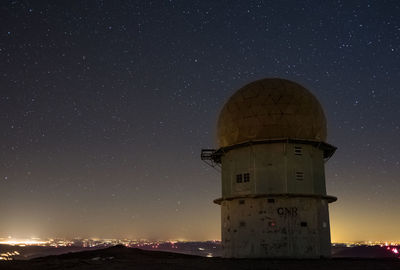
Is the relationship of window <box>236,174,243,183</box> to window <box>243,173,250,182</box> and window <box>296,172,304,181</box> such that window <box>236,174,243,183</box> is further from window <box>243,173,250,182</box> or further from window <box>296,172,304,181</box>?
window <box>296,172,304,181</box>

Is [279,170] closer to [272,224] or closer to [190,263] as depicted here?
[272,224]

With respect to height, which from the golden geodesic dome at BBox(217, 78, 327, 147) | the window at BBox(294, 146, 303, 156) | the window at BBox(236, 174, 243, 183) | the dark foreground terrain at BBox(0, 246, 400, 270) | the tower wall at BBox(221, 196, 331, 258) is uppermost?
the golden geodesic dome at BBox(217, 78, 327, 147)

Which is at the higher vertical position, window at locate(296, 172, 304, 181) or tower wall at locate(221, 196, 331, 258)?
window at locate(296, 172, 304, 181)

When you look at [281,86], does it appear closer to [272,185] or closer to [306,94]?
[306,94]

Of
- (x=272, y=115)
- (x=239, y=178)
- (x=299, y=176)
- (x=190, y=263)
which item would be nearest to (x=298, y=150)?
(x=299, y=176)

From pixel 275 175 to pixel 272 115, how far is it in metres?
3.96

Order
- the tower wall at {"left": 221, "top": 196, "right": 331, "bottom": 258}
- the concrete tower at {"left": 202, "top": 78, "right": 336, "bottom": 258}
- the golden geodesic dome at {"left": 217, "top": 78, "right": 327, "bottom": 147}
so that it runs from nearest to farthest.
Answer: the tower wall at {"left": 221, "top": 196, "right": 331, "bottom": 258} → the concrete tower at {"left": 202, "top": 78, "right": 336, "bottom": 258} → the golden geodesic dome at {"left": 217, "top": 78, "right": 327, "bottom": 147}

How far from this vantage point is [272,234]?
22.2 metres

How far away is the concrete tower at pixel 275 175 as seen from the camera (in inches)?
880

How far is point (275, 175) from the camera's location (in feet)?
75.7

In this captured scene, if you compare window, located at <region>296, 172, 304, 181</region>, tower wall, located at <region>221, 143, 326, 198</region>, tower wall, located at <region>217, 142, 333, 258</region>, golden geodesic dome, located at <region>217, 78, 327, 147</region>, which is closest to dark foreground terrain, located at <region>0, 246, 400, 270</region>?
tower wall, located at <region>217, 142, 333, 258</region>

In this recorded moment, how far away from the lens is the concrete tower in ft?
73.4

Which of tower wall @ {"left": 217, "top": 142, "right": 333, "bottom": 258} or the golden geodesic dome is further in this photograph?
the golden geodesic dome

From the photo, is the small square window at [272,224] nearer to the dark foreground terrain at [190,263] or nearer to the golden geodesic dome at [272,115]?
the dark foreground terrain at [190,263]
